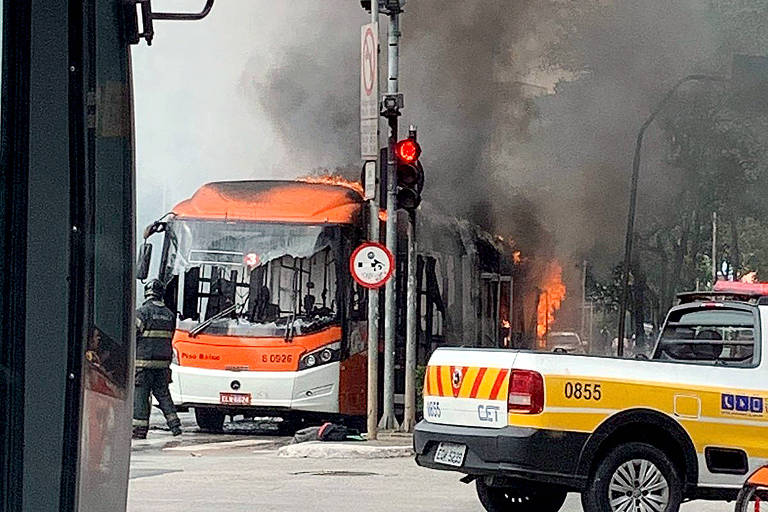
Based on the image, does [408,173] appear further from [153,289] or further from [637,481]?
[637,481]

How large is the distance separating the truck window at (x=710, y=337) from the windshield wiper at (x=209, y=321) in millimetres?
8644

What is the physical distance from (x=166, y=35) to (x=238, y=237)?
8.43 meters

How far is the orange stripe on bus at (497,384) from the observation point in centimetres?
925

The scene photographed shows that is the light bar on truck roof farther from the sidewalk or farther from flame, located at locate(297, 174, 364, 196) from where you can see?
flame, located at locate(297, 174, 364, 196)

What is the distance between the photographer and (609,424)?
30.2 feet

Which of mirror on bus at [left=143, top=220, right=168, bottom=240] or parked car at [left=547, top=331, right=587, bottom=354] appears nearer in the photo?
mirror on bus at [left=143, top=220, right=168, bottom=240]

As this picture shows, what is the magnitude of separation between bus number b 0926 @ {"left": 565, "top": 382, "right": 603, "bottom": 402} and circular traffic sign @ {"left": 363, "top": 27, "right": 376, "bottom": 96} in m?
7.94

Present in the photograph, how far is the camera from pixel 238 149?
85.9ft

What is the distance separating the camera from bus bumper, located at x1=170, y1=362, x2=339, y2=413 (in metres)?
17.9

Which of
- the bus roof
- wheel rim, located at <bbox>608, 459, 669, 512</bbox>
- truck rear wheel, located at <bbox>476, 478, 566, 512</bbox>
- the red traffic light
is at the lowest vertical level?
truck rear wheel, located at <bbox>476, 478, 566, 512</bbox>

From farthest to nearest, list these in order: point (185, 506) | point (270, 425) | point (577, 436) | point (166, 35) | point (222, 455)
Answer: point (166, 35), point (270, 425), point (222, 455), point (185, 506), point (577, 436)

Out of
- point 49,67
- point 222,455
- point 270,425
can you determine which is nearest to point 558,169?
point 270,425

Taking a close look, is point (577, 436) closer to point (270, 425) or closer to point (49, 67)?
point (49, 67)

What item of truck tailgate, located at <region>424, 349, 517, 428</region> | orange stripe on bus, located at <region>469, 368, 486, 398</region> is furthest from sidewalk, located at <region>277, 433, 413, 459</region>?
orange stripe on bus, located at <region>469, 368, 486, 398</region>
